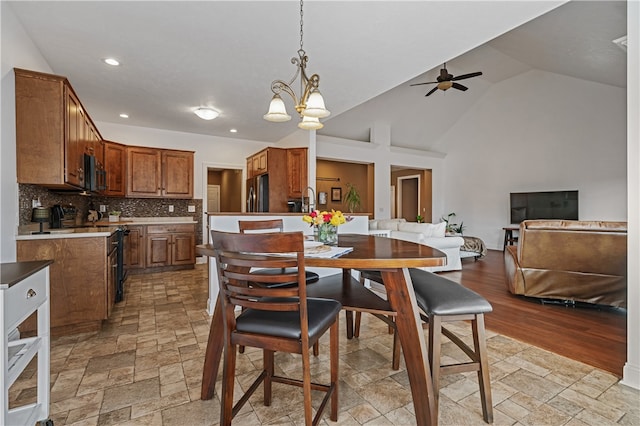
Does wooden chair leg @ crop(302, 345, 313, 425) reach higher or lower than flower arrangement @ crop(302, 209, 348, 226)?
lower

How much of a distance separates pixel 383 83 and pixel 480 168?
6424 millimetres

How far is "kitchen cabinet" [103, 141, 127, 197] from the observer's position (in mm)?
4816

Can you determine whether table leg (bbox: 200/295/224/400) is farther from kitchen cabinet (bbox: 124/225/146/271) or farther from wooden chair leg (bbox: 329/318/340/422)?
kitchen cabinet (bbox: 124/225/146/271)

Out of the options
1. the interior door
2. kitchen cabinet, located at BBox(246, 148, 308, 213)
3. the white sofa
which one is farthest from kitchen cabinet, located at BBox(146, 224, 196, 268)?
the white sofa

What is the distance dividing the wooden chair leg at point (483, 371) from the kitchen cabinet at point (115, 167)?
542 centimetres

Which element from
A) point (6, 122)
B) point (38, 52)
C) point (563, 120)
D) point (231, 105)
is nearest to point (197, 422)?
point (6, 122)

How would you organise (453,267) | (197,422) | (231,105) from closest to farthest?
(197,422) < (231,105) < (453,267)

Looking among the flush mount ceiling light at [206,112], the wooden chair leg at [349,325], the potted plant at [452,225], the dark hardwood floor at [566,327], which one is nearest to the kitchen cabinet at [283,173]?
the flush mount ceiling light at [206,112]

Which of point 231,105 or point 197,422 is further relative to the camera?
point 231,105

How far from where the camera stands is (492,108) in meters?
8.25

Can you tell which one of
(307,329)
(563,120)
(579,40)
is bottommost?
(307,329)

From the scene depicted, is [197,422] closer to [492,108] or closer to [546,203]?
[546,203]

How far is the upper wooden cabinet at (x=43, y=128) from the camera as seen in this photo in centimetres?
232

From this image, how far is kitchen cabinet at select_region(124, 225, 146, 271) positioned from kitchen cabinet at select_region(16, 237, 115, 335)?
2.55 m
